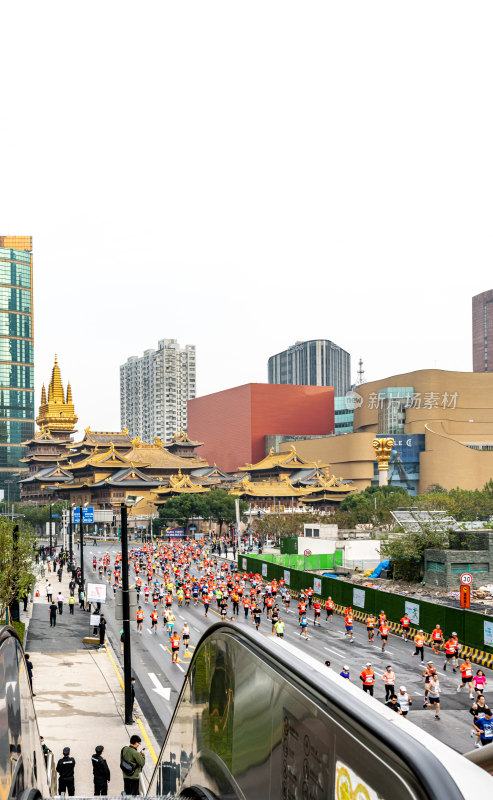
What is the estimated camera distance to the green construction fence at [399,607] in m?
30.1

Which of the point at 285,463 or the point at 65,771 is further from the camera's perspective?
the point at 285,463

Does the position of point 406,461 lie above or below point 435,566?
above

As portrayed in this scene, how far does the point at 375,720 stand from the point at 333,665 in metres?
27.3

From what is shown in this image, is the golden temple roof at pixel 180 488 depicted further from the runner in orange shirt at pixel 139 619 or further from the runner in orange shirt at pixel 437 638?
the runner in orange shirt at pixel 437 638

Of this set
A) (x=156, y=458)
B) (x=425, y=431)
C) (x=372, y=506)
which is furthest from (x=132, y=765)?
(x=156, y=458)

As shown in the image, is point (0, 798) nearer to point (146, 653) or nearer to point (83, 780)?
point (83, 780)

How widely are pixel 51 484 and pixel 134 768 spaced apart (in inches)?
5353

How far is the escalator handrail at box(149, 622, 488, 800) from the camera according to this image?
2.18 meters

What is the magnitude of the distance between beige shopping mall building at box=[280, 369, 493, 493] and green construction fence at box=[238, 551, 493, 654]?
3403 inches

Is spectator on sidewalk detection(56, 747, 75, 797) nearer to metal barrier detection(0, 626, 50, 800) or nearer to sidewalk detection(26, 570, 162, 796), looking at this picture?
sidewalk detection(26, 570, 162, 796)

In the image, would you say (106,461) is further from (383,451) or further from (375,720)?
(375,720)

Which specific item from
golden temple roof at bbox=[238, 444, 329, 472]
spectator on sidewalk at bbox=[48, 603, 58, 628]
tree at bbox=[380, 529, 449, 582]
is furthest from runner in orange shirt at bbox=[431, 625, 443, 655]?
golden temple roof at bbox=[238, 444, 329, 472]

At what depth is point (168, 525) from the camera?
4683 inches

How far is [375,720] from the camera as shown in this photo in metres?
2.50
